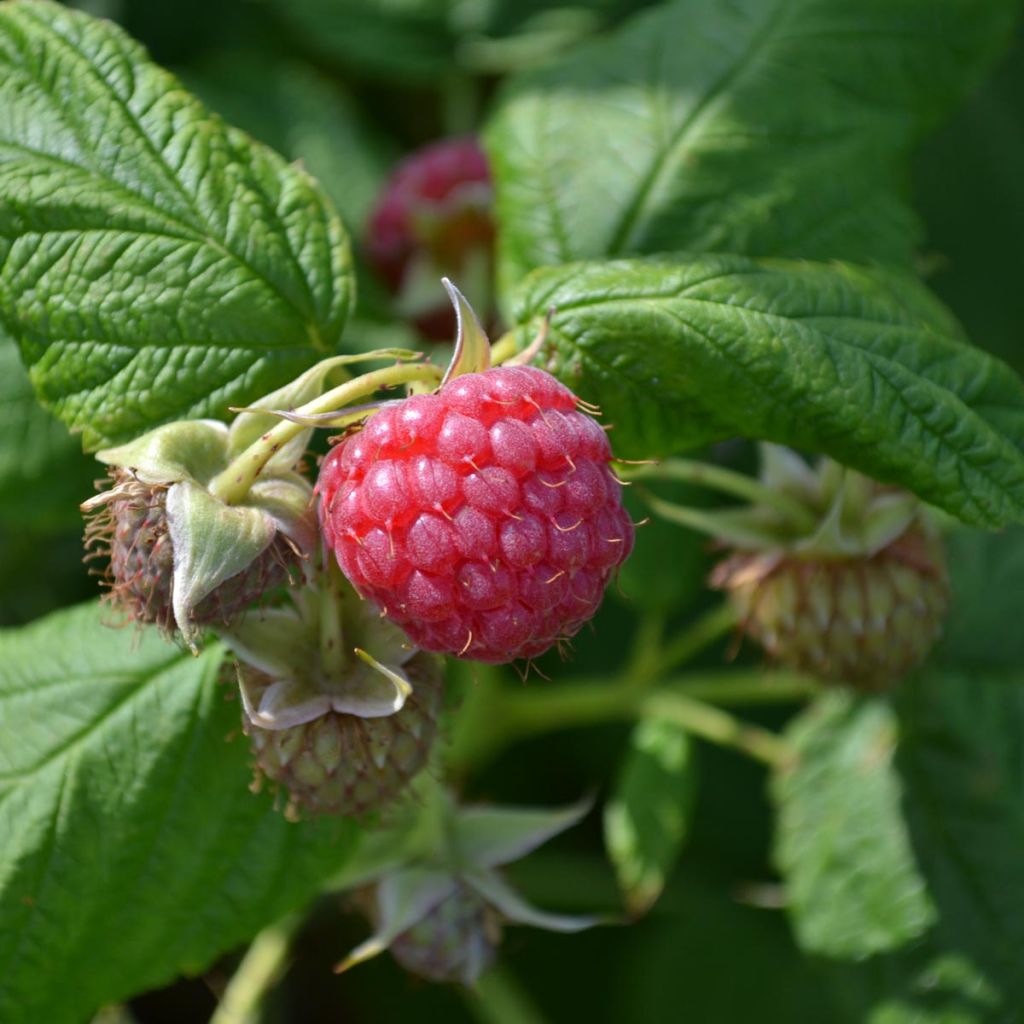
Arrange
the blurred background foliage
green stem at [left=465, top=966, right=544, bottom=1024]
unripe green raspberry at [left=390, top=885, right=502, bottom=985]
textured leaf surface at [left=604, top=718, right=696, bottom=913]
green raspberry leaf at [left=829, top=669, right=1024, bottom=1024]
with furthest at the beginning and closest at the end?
the blurred background foliage
green stem at [left=465, top=966, right=544, bottom=1024]
green raspberry leaf at [left=829, top=669, right=1024, bottom=1024]
textured leaf surface at [left=604, top=718, right=696, bottom=913]
unripe green raspberry at [left=390, top=885, right=502, bottom=985]

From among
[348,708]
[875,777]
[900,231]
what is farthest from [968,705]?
[348,708]

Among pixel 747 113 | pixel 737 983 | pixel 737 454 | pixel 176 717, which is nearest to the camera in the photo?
pixel 176 717

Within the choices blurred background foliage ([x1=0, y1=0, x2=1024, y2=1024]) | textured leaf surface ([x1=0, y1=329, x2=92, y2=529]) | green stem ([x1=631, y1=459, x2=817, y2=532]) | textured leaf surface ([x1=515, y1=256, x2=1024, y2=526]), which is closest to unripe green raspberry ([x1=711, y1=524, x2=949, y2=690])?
green stem ([x1=631, y1=459, x2=817, y2=532])

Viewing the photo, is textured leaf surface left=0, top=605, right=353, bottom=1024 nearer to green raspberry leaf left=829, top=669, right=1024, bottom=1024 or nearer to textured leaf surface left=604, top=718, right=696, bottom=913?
textured leaf surface left=604, top=718, right=696, bottom=913

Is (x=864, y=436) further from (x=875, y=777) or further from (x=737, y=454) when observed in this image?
(x=737, y=454)

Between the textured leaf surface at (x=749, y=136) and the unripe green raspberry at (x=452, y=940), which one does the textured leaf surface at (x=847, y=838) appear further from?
the textured leaf surface at (x=749, y=136)
